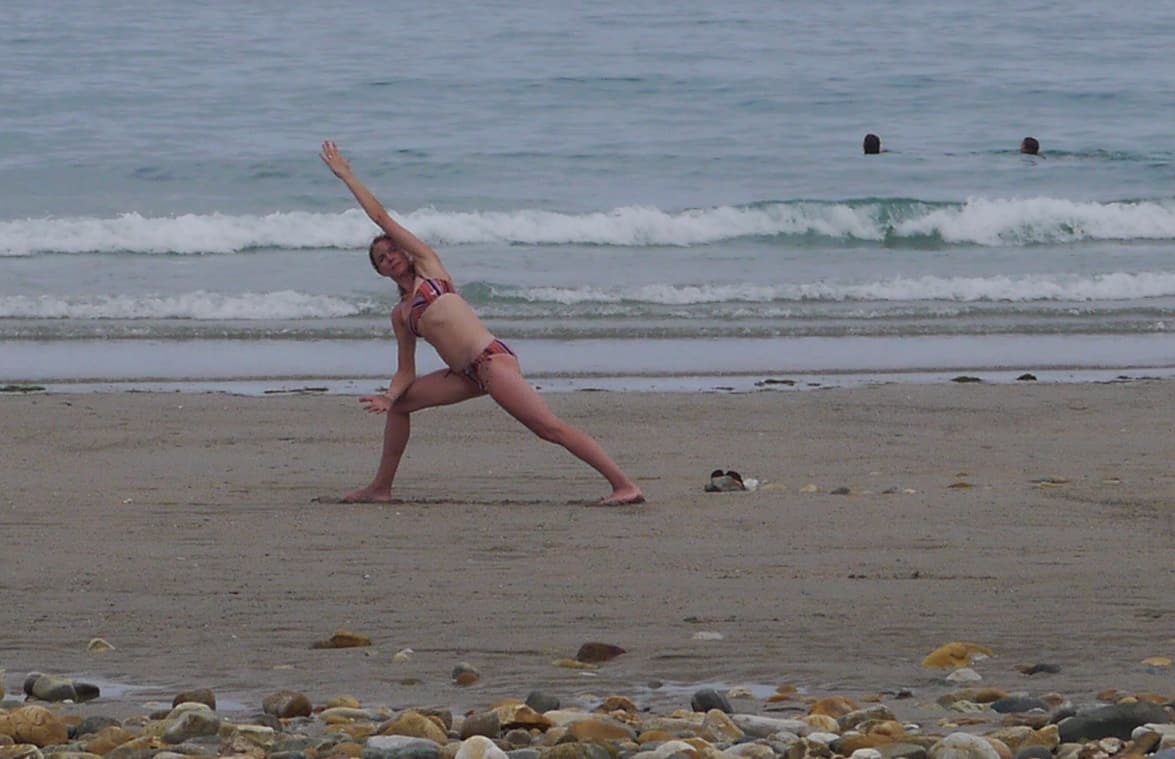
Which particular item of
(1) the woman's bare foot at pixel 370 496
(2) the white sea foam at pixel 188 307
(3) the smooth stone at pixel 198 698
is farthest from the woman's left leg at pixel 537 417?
(2) the white sea foam at pixel 188 307

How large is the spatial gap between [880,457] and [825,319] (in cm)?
569

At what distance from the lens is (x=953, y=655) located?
4.50 metres

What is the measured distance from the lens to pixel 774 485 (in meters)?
7.39

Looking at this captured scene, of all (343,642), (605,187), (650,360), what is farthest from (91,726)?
(605,187)

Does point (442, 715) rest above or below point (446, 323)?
below

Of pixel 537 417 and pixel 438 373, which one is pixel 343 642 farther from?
pixel 438 373

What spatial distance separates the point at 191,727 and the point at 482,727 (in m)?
0.61

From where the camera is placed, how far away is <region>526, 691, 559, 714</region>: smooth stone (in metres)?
4.00

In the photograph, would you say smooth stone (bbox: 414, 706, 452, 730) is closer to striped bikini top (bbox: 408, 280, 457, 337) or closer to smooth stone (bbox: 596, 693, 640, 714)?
smooth stone (bbox: 596, 693, 640, 714)

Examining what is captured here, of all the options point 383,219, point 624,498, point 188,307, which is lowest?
point 624,498

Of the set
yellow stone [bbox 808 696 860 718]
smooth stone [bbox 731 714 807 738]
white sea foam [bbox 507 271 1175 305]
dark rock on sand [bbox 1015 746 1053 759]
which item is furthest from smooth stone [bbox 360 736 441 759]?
white sea foam [bbox 507 271 1175 305]

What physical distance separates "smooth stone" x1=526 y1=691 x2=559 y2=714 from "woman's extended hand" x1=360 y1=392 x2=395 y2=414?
9.09 ft

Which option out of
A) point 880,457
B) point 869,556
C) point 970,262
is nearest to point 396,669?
point 869,556

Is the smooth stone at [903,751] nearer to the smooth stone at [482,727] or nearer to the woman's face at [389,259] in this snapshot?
the smooth stone at [482,727]
